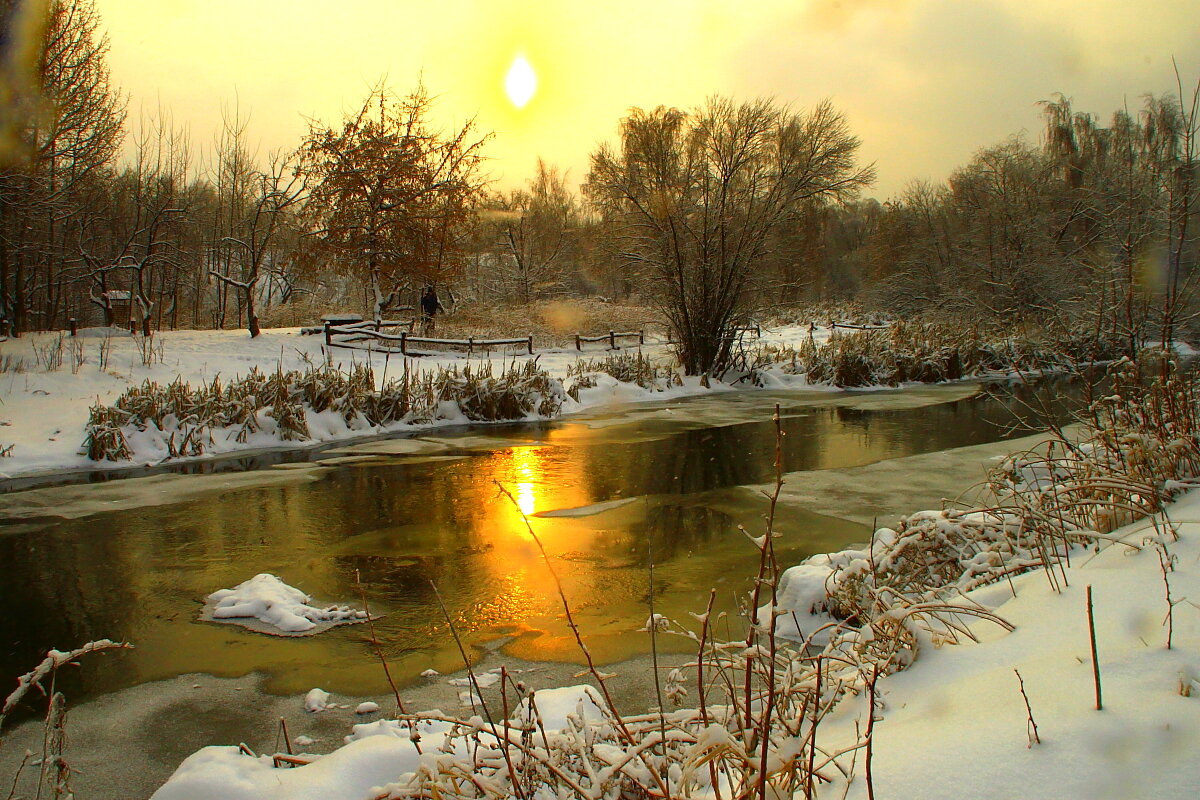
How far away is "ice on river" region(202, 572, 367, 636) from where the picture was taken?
5129mm

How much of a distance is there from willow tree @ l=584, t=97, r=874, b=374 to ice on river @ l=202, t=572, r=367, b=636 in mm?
16056

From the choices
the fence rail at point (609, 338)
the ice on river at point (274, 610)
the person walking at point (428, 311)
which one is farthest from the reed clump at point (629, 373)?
the ice on river at point (274, 610)

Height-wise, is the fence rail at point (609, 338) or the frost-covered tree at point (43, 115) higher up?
the frost-covered tree at point (43, 115)

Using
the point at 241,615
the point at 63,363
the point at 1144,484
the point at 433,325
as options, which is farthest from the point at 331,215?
the point at 1144,484

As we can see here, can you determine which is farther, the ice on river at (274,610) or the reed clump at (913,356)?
the reed clump at (913,356)

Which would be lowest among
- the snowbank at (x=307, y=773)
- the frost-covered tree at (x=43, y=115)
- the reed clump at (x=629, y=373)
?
the snowbank at (x=307, y=773)

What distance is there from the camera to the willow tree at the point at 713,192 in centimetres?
1977

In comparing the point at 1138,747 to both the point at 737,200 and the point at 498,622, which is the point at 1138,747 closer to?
the point at 498,622

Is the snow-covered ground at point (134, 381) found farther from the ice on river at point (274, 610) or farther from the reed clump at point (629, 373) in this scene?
the ice on river at point (274, 610)

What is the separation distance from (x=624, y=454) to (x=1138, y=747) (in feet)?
31.8

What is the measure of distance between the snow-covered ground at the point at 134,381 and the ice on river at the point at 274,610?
636 cm

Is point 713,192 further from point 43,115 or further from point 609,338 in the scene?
point 43,115

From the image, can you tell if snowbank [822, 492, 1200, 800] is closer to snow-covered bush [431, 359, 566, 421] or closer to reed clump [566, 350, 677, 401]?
snow-covered bush [431, 359, 566, 421]

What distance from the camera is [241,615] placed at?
17.5 feet
